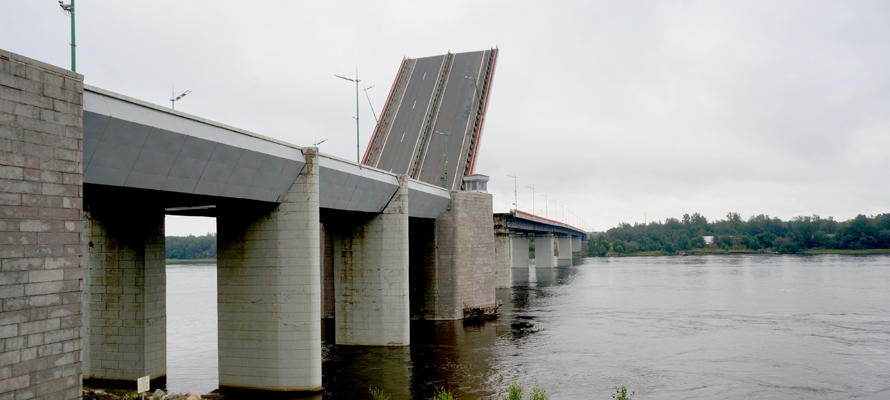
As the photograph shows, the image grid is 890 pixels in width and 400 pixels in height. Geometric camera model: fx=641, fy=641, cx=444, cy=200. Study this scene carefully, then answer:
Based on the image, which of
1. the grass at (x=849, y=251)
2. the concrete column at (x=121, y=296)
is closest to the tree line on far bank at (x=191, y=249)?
the concrete column at (x=121, y=296)

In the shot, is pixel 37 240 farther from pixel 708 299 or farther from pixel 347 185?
pixel 708 299

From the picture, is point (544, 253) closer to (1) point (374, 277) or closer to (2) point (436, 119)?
(2) point (436, 119)

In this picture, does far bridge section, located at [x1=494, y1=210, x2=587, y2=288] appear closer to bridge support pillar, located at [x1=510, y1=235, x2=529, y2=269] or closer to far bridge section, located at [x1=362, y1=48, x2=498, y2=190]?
bridge support pillar, located at [x1=510, y1=235, x2=529, y2=269]

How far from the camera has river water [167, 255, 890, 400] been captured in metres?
20.0

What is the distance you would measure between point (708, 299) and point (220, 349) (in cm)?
3924

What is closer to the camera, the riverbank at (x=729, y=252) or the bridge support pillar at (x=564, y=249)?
the bridge support pillar at (x=564, y=249)

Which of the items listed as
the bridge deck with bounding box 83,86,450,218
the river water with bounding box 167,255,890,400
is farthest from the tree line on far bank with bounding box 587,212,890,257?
the bridge deck with bounding box 83,86,450,218

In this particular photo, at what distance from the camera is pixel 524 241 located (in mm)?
104500

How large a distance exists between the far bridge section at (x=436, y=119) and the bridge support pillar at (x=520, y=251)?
5808cm

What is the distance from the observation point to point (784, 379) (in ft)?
69.7

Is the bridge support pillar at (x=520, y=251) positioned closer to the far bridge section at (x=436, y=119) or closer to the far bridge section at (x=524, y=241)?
the far bridge section at (x=524, y=241)

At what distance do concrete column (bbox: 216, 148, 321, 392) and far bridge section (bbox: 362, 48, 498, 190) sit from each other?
23483 millimetres

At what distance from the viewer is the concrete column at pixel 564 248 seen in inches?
5079

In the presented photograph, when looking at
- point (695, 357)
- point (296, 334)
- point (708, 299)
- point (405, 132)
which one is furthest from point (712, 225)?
point (296, 334)
